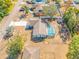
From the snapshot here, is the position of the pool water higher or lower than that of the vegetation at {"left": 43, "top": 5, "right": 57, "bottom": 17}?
lower

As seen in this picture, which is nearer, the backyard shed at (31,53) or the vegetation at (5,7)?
the backyard shed at (31,53)

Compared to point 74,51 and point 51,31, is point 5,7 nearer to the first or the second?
point 51,31

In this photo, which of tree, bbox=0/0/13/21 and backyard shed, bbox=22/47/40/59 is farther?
tree, bbox=0/0/13/21

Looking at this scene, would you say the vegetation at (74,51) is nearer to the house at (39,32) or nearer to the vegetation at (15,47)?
the house at (39,32)

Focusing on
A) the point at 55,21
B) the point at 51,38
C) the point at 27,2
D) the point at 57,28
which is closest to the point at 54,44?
the point at 51,38

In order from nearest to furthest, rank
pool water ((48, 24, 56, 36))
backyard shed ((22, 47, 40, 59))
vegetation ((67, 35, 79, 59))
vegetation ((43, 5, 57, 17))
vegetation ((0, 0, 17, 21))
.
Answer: vegetation ((67, 35, 79, 59)) → backyard shed ((22, 47, 40, 59)) → pool water ((48, 24, 56, 36)) → vegetation ((43, 5, 57, 17)) → vegetation ((0, 0, 17, 21))

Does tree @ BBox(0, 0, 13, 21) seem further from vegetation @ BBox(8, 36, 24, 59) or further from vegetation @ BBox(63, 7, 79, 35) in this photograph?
vegetation @ BBox(63, 7, 79, 35)

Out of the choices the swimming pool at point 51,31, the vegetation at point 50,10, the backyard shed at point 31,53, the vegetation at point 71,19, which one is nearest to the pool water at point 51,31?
the swimming pool at point 51,31

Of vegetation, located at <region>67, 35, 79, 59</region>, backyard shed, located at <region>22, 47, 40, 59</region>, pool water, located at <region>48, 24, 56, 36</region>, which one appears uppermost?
vegetation, located at <region>67, 35, 79, 59</region>

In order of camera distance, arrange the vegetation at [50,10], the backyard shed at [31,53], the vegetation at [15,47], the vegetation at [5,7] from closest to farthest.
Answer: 1. the backyard shed at [31,53]
2. the vegetation at [15,47]
3. the vegetation at [50,10]
4. the vegetation at [5,7]

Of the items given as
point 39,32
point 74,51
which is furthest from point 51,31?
point 74,51

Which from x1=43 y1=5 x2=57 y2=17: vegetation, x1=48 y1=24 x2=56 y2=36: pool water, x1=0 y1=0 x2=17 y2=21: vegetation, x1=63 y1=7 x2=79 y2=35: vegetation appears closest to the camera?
x1=48 y1=24 x2=56 y2=36: pool water

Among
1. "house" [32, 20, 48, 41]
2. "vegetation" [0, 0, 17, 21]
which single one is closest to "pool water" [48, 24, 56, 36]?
"house" [32, 20, 48, 41]
